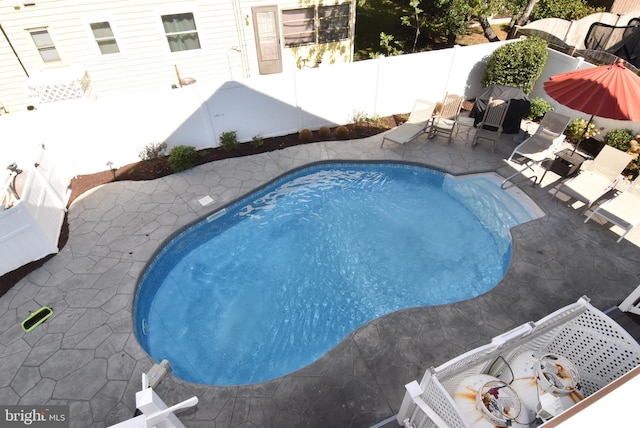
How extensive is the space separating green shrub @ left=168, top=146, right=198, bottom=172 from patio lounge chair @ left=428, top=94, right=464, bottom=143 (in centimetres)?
770

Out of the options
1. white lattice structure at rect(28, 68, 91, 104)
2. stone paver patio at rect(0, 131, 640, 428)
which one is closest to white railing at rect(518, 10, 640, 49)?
stone paver patio at rect(0, 131, 640, 428)

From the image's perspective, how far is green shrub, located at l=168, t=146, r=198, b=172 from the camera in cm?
1024

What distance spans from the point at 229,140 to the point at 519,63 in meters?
10.0

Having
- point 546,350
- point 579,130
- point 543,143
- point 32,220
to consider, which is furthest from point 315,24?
point 546,350

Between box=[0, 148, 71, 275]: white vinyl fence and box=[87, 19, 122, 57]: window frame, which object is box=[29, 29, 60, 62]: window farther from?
box=[0, 148, 71, 275]: white vinyl fence

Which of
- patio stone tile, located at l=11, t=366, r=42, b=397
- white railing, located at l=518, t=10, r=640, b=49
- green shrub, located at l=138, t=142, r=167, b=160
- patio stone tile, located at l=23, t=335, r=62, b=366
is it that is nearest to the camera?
patio stone tile, located at l=11, t=366, r=42, b=397

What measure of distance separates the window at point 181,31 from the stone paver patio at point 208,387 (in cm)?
562

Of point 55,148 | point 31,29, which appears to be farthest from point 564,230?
point 31,29

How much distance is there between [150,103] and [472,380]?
993 cm

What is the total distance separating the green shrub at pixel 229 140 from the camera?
10945 millimetres

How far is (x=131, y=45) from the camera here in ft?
39.0

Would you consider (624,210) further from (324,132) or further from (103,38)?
(103,38)

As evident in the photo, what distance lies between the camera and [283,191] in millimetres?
10352

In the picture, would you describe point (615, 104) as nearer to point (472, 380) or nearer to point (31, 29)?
point (472, 380)
